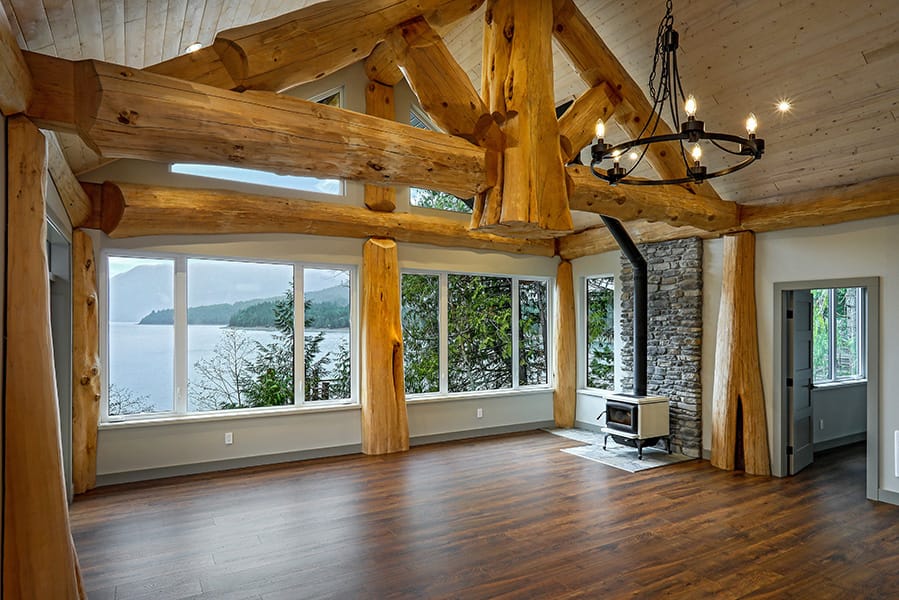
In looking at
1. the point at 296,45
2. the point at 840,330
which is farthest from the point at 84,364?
the point at 840,330

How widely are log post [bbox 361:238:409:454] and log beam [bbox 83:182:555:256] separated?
0.33 meters

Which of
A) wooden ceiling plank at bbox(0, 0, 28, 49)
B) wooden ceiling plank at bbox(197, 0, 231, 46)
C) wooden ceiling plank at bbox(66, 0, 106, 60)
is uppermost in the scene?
wooden ceiling plank at bbox(197, 0, 231, 46)

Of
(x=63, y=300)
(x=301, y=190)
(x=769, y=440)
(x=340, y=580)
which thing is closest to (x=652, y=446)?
(x=769, y=440)

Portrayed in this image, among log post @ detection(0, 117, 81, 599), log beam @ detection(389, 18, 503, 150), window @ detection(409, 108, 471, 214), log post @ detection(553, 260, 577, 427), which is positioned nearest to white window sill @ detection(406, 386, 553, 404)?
log post @ detection(553, 260, 577, 427)

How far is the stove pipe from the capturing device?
22.3ft

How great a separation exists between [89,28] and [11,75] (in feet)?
3.12

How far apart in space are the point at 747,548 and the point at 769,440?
7.79 ft

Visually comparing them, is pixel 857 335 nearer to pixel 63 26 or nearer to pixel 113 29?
pixel 113 29

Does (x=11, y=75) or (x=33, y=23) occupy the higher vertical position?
(x=33, y=23)

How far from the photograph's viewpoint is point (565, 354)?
8.38 metres

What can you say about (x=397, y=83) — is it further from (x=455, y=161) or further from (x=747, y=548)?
(x=747, y=548)

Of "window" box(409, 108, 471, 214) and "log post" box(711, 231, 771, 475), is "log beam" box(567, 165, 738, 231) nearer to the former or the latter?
"log post" box(711, 231, 771, 475)

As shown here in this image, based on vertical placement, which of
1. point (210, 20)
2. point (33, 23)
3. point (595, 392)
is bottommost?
point (595, 392)

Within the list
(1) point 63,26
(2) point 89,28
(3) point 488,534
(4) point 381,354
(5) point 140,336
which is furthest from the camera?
(4) point 381,354
